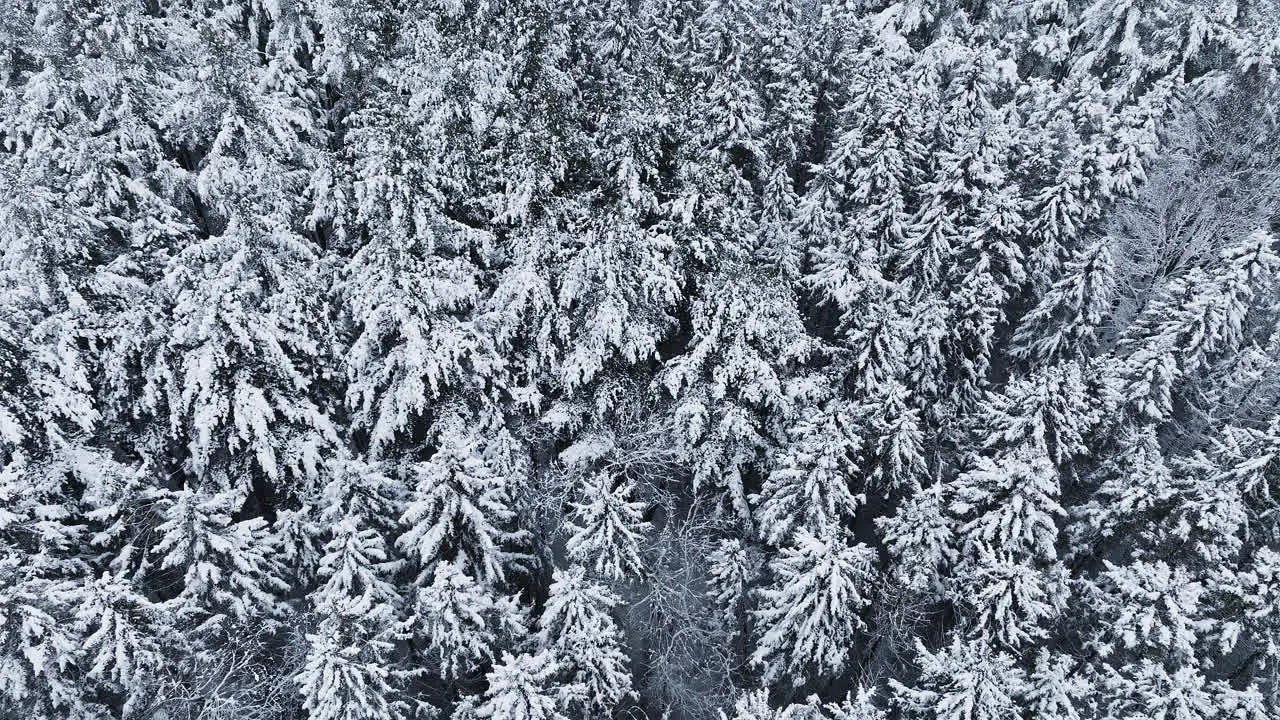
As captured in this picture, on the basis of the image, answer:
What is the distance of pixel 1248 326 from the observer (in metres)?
21.9

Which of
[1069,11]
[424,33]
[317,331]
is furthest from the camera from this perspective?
[1069,11]

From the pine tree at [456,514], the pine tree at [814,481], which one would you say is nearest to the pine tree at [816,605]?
the pine tree at [814,481]

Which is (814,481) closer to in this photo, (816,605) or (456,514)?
(816,605)

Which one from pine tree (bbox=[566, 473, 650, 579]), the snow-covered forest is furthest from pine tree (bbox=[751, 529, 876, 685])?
pine tree (bbox=[566, 473, 650, 579])

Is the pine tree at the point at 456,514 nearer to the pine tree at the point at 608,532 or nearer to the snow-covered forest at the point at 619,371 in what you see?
the snow-covered forest at the point at 619,371

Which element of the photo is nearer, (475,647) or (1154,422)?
(475,647)

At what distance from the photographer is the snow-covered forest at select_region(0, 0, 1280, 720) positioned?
1566 cm

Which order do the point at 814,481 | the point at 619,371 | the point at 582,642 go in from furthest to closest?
the point at 619,371 < the point at 814,481 < the point at 582,642

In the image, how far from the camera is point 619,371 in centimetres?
2166

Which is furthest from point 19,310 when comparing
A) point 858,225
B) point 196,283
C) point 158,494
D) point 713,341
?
point 858,225

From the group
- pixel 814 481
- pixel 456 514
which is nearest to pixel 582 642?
pixel 456 514

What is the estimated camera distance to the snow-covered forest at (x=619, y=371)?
51.4 ft

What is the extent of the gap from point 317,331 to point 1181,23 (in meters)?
32.2

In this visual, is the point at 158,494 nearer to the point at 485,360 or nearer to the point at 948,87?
the point at 485,360
